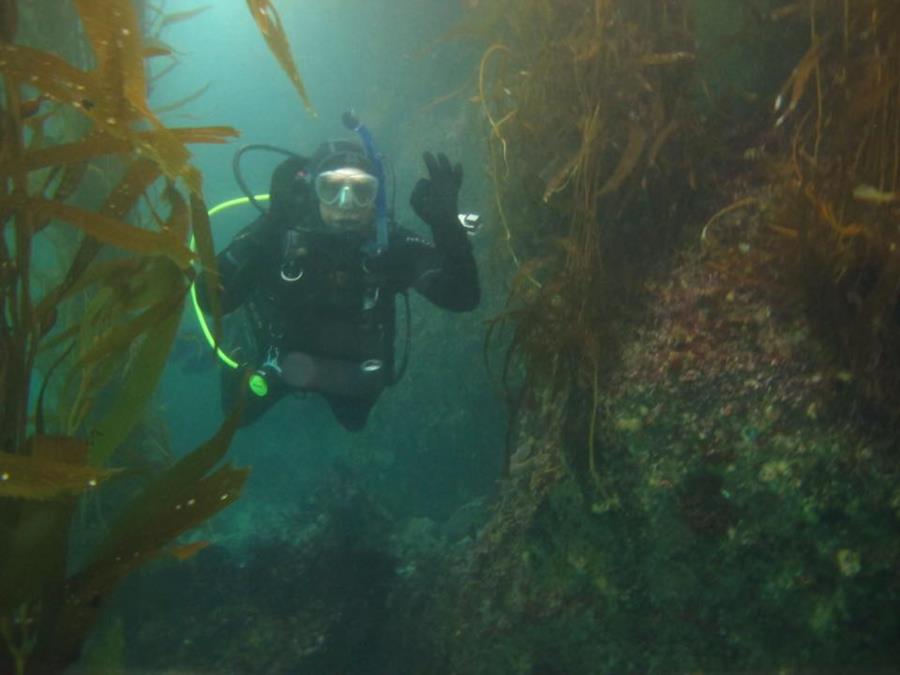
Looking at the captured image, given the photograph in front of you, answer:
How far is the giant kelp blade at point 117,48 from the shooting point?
157cm

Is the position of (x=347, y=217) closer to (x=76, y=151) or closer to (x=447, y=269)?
(x=447, y=269)

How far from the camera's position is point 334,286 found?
208 inches

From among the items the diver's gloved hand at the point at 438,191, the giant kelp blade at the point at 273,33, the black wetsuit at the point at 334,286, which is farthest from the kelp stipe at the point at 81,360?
the black wetsuit at the point at 334,286

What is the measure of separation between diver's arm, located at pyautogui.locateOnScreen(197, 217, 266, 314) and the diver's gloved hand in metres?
1.65

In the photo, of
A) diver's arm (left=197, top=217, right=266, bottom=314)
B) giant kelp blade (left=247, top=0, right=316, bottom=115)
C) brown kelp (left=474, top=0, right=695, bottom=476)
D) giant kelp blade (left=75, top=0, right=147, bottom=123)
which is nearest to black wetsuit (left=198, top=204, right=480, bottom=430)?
diver's arm (left=197, top=217, right=266, bottom=314)

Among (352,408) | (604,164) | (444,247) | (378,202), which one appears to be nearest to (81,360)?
(604,164)

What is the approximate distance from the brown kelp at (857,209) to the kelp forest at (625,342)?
1 centimetres

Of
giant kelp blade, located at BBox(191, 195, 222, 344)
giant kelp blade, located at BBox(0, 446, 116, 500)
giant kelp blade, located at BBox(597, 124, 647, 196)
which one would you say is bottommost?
giant kelp blade, located at BBox(0, 446, 116, 500)

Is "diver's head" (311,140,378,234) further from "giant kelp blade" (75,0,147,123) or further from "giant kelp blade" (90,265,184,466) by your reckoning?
"giant kelp blade" (75,0,147,123)

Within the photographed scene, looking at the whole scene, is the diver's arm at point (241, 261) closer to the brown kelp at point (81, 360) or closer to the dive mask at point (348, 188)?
the dive mask at point (348, 188)

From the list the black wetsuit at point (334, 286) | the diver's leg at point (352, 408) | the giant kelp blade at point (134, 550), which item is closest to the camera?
the giant kelp blade at point (134, 550)

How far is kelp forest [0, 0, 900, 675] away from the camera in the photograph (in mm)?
1746

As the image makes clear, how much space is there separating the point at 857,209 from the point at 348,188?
3734 millimetres

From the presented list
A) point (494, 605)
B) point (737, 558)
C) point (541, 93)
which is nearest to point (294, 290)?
point (541, 93)
